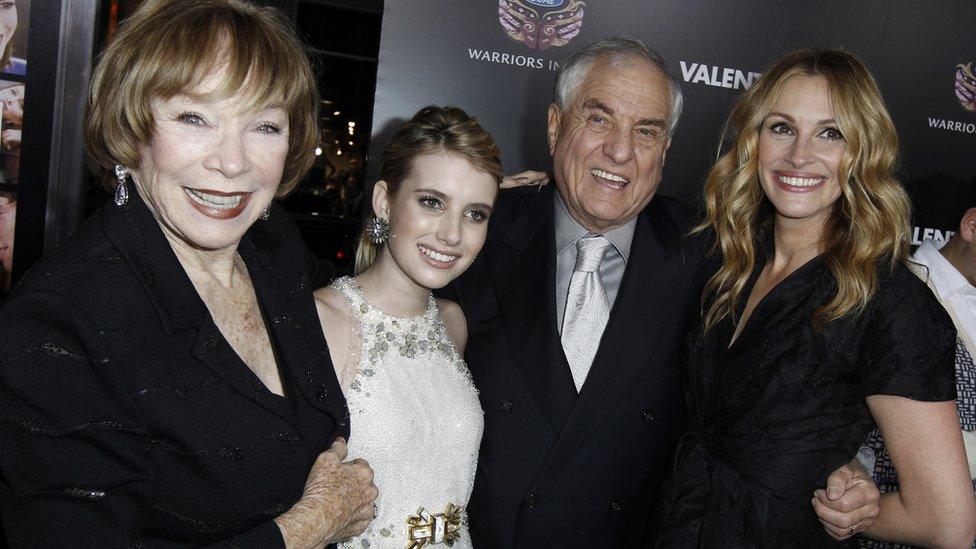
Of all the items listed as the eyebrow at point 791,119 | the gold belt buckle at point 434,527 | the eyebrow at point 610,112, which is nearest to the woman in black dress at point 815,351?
the eyebrow at point 791,119

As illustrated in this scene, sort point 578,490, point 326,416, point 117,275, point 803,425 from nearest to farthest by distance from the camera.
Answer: point 117,275 → point 326,416 → point 803,425 → point 578,490

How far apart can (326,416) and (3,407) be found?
0.67 metres

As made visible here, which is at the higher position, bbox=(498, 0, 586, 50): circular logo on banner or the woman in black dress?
bbox=(498, 0, 586, 50): circular logo on banner

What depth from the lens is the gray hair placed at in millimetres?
2521

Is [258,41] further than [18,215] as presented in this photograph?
No

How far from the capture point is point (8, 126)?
124 inches

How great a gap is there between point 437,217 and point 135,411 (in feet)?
3.05

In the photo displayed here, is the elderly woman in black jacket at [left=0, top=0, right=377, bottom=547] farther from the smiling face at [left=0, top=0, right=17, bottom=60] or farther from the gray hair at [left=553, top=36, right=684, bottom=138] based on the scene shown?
the smiling face at [left=0, top=0, right=17, bottom=60]

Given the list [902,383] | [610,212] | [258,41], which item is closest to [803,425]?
[902,383]

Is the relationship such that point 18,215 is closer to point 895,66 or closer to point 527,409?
point 527,409

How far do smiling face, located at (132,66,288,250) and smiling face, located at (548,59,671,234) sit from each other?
1075mm

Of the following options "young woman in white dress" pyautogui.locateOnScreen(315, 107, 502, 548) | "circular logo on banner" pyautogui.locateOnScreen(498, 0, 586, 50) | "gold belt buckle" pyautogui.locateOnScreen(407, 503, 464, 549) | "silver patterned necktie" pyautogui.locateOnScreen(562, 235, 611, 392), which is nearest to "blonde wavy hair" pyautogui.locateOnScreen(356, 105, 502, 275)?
"young woman in white dress" pyautogui.locateOnScreen(315, 107, 502, 548)

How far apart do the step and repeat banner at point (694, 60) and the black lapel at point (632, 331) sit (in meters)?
1.01

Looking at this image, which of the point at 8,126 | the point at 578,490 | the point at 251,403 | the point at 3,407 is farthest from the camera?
the point at 8,126
